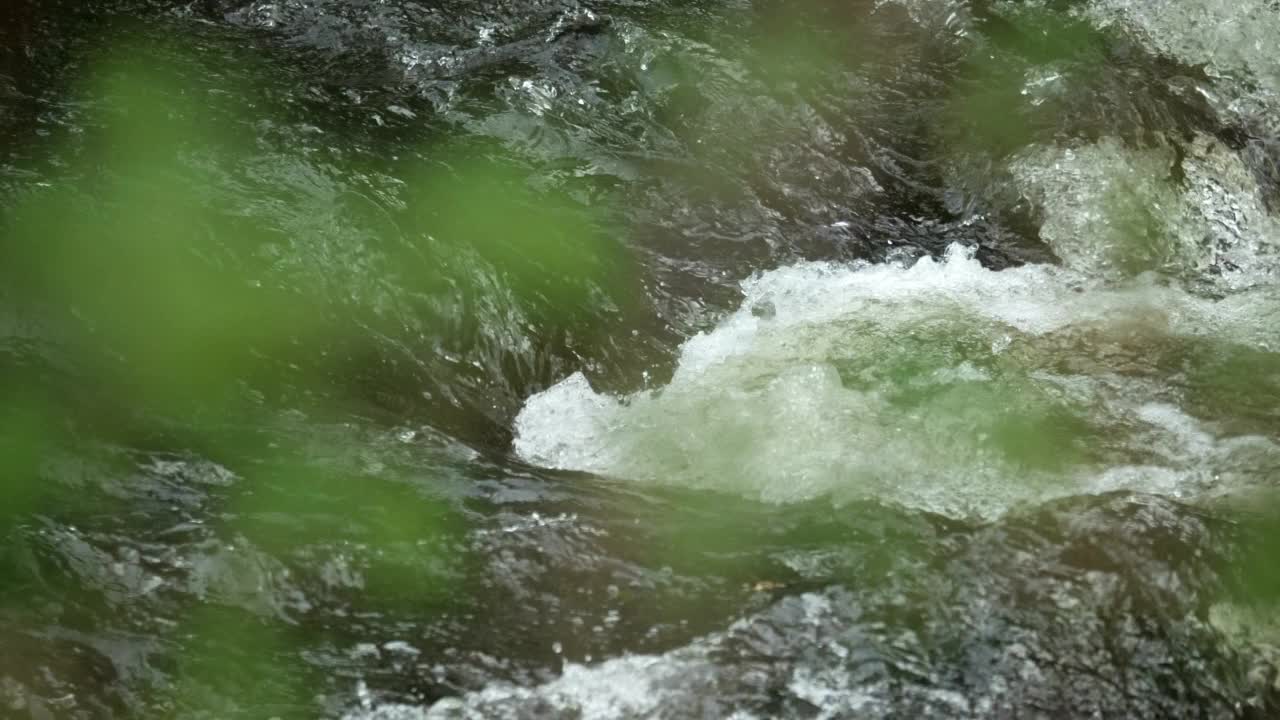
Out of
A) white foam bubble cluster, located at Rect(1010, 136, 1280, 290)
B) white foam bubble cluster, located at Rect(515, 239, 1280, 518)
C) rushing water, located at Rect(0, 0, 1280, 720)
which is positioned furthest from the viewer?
white foam bubble cluster, located at Rect(1010, 136, 1280, 290)

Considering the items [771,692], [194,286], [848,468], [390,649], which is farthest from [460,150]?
[771,692]

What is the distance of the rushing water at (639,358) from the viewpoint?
2617 millimetres

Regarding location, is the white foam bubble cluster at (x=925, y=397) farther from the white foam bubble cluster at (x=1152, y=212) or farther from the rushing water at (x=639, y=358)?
the white foam bubble cluster at (x=1152, y=212)

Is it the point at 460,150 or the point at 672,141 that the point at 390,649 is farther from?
the point at 672,141

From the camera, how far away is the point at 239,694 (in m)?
2.49

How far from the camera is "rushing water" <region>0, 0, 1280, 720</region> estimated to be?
8.59 feet

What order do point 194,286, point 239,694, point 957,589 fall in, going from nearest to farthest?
1. point 239,694
2. point 957,589
3. point 194,286

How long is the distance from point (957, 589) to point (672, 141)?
8.54ft

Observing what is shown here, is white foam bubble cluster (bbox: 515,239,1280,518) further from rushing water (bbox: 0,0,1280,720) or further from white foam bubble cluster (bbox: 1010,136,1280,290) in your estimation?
white foam bubble cluster (bbox: 1010,136,1280,290)

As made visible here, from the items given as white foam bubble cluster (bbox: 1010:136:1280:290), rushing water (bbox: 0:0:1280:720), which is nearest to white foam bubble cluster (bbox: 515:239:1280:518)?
rushing water (bbox: 0:0:1280:720)

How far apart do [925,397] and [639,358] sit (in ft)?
3.29

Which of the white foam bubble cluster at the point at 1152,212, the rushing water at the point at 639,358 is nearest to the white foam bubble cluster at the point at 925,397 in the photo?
the rushing water at the point at 639,358

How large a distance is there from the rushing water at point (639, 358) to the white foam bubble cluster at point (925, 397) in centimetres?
2

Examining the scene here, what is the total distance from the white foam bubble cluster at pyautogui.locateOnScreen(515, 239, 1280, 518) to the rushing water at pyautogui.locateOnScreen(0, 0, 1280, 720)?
0.06ft
